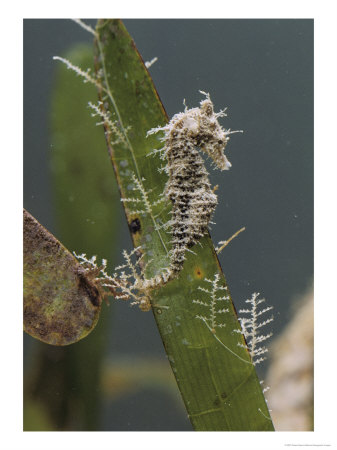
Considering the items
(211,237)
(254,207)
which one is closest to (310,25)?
(254,207)

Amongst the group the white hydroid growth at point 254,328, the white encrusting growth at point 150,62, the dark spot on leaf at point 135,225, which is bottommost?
the white hydroid growth at point 254,328

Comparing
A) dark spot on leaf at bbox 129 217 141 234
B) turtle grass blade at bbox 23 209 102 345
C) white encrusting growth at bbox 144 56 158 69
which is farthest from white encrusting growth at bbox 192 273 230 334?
white encrusting growth at bbox 144 56 158 69

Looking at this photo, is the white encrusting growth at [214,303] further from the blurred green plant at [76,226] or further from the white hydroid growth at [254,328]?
the blurred green plant at [76,226]

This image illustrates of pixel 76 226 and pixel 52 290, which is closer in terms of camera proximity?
pixel 52 290

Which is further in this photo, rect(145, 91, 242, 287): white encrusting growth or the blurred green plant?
the blurred green plant

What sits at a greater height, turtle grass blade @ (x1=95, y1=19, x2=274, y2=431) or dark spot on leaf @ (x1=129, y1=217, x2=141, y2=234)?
dark spot on leaf @ (x1=129, y1=217, x2=141, y2=234)

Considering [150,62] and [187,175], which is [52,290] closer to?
[187,175]

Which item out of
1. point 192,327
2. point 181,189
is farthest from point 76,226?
point 192,327

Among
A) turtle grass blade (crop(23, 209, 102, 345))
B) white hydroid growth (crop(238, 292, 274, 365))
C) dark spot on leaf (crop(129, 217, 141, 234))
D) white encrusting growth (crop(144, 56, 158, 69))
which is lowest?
white hydroid growth (crop(238, 292, 274, 365))

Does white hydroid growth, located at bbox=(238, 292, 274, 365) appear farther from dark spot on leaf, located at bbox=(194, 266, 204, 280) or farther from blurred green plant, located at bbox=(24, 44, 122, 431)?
blurred green plant, located at bbox=(24, 44, 122, 431)

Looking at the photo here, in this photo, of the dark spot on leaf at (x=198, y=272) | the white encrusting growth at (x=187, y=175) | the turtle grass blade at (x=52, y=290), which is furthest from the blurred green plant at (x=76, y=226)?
the dark spot on leaf at (x=198, y=272)
